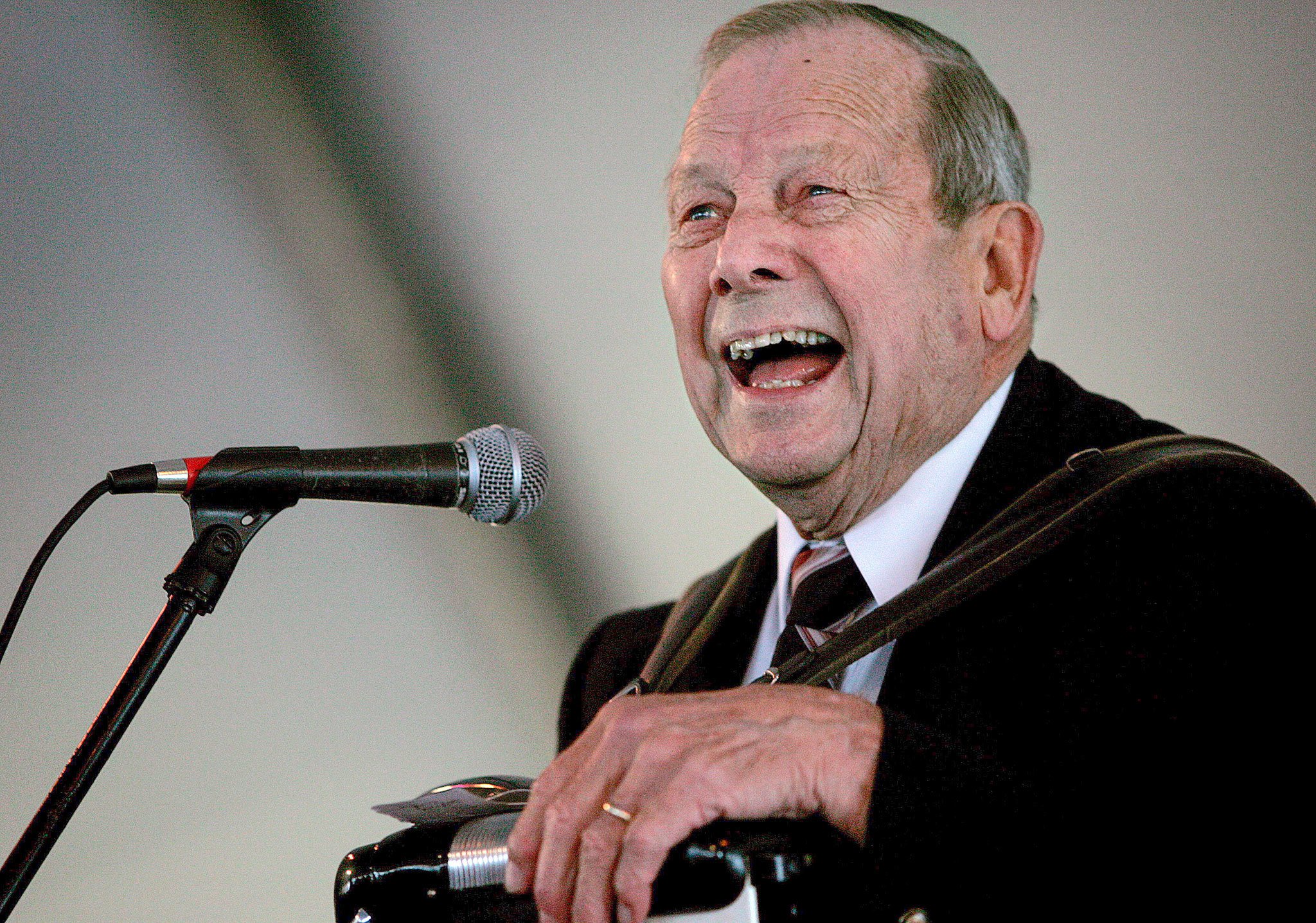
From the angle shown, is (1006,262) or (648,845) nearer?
(648,845)

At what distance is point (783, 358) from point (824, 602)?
1.06ft

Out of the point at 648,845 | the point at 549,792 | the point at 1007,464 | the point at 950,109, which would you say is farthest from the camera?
the point at 950,109

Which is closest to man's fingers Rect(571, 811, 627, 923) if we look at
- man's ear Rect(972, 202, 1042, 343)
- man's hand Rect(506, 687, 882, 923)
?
man's hand Rect(506, 687, 882, 923)

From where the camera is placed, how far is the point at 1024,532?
1181 millimetres

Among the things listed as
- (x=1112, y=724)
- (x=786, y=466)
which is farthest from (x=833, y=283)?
(x=1112, y=724)

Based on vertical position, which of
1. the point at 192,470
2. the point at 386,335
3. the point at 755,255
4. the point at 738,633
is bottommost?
the point at 738,633

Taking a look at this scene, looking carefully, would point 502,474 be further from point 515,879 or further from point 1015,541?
point 1015,541

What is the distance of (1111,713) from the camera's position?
1021mm

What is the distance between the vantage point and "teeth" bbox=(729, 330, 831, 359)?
141 cm

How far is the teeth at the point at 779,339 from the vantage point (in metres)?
1.41

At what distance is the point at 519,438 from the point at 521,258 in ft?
4.22

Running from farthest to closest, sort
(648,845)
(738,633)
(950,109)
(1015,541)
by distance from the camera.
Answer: (738,633) < (950,109) < (1015,541) < (648,845)

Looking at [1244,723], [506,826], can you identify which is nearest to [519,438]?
[506,826]

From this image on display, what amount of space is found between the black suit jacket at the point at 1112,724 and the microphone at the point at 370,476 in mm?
442
